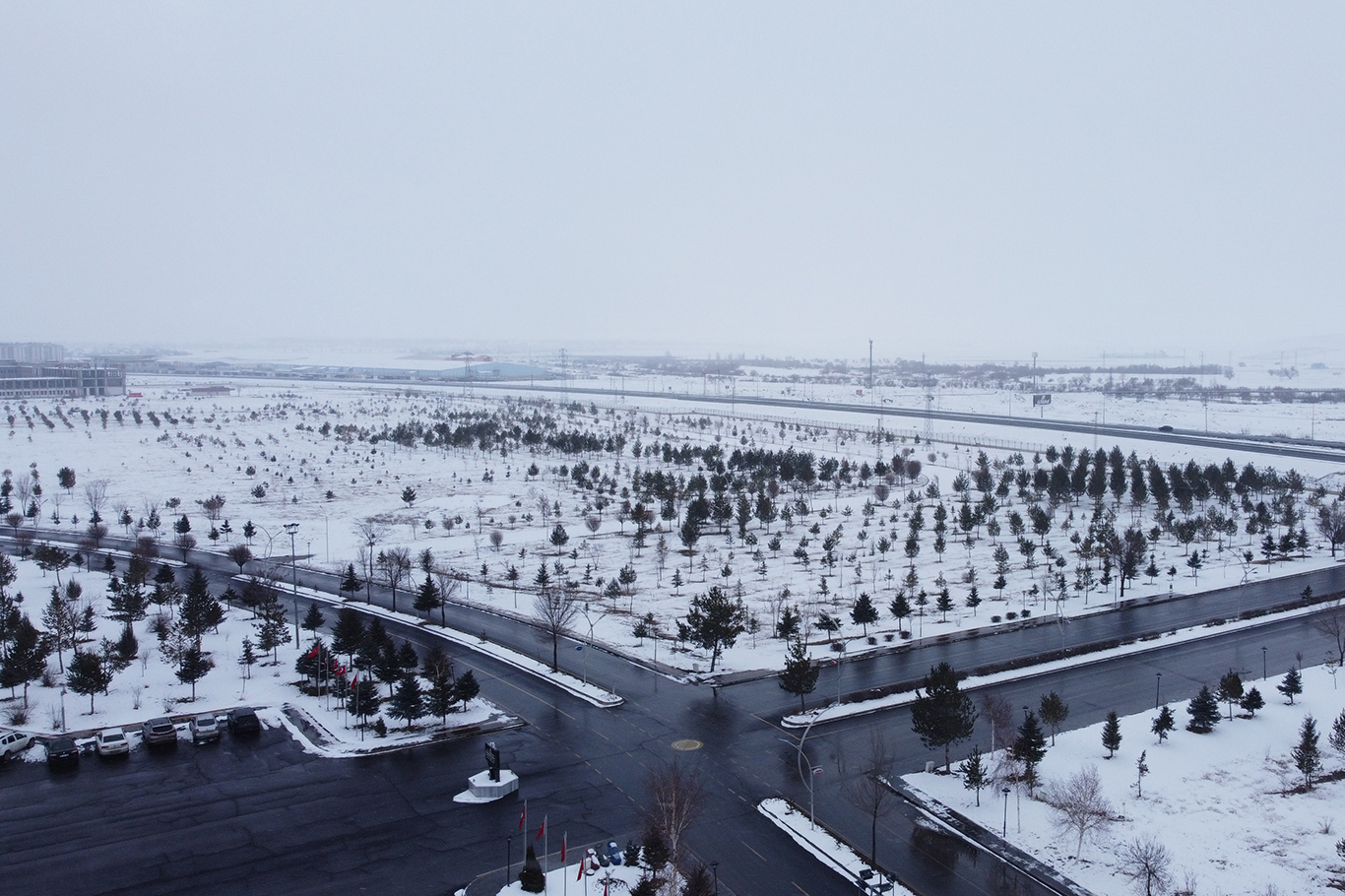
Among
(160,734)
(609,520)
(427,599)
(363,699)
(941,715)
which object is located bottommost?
(160,734)

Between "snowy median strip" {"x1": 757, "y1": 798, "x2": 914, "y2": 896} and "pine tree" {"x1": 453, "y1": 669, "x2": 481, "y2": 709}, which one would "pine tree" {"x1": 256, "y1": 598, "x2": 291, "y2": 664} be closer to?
"pine tree" {"x1": 453, "y1": 669, "x2": 481, "y2": 709}

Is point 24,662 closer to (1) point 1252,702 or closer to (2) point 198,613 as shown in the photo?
(2) point 198,613

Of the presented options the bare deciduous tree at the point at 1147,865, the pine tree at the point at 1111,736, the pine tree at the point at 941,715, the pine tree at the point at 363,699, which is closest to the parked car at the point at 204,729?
the pine tree at the point at 363,699

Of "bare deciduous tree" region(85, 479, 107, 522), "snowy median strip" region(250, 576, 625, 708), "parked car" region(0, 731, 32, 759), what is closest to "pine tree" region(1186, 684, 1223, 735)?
"snowy median strip" region(250, 576, 625, 708)

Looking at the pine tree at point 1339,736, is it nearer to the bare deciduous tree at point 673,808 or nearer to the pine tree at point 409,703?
the bare deciduous tree at point 673,808

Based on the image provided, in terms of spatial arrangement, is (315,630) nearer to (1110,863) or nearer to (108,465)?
(1110,863)

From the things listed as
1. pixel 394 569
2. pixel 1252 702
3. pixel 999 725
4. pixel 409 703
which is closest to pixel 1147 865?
pixel 999 725
